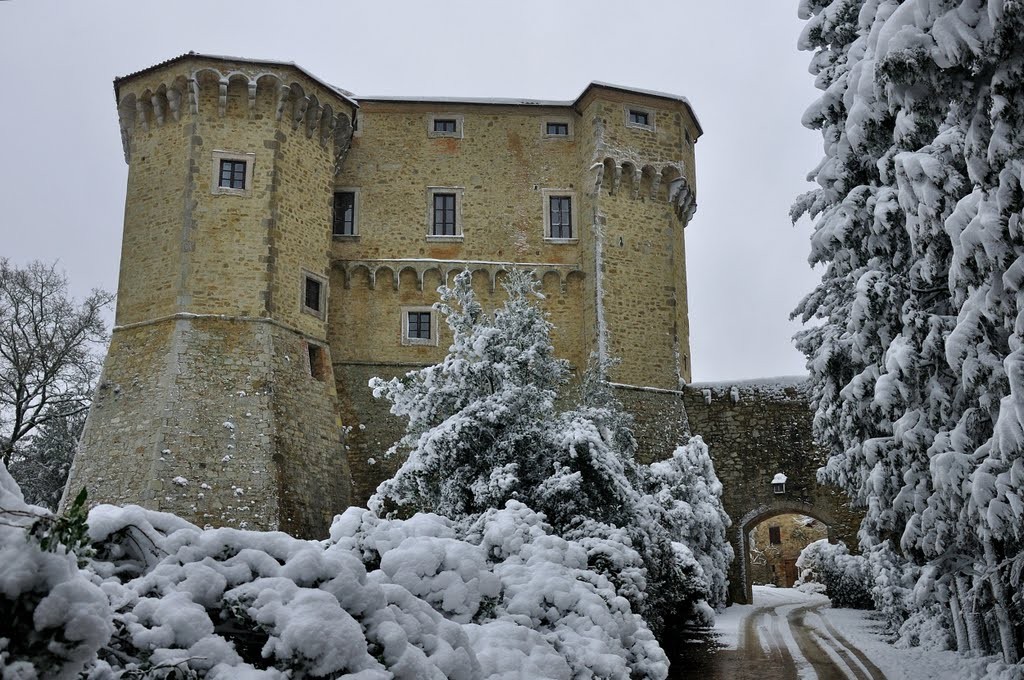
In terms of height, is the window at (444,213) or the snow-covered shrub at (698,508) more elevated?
the window at (444,213)

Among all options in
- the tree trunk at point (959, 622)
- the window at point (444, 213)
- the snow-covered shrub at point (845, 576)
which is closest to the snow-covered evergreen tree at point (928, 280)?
the tree trunk at point (959, 622)

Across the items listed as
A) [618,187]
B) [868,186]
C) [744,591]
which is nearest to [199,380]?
[618,187]

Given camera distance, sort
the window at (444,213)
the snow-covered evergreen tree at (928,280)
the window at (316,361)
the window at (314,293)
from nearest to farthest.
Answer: the snow-covered evergreen tree at (928,280) < the window at (316,361) < the window at (314,293) < the window at (444,213)

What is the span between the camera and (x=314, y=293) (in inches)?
771

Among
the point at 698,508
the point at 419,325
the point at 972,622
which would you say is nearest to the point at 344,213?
the point at 419,325

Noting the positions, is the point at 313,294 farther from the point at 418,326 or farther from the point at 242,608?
the point at 242,608

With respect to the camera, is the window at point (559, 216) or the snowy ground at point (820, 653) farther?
the window at point (559, 216)

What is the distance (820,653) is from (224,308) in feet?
41.0

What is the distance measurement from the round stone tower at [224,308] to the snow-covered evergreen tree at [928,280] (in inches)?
406

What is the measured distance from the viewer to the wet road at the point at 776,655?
10.1 m

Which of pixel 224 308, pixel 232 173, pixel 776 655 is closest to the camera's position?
pixel 776 655

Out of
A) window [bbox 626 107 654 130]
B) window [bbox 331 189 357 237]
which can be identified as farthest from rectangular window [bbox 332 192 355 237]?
window [bbox 626 107 654 130]

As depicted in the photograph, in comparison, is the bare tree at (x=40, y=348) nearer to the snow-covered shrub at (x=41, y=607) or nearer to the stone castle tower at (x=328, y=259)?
the stone castle tower at (x=328, y=259)

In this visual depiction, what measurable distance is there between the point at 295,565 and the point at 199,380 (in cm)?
1440
